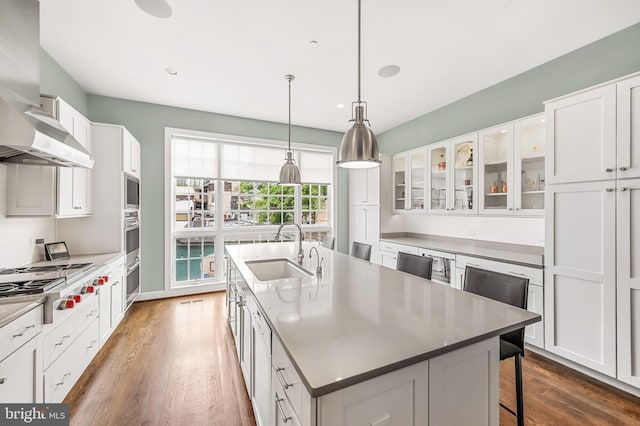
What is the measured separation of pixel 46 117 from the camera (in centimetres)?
176

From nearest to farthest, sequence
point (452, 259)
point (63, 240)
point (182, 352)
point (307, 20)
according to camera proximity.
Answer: point (307, 20) < point (182, 352) < point (63, 240) < point (452, 259)

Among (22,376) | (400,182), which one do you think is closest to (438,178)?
(400,182)

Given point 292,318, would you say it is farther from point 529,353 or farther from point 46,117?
point 529,353

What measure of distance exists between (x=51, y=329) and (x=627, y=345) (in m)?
3.95

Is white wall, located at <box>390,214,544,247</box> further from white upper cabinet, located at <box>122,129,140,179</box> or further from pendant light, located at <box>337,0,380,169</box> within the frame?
white upper cabinet, located at <box>122,129,140,179</box>

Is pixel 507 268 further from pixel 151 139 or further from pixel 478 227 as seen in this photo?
pixel 151 139

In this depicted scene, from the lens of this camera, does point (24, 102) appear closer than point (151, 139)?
Yes

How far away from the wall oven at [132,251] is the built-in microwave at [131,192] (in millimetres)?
94

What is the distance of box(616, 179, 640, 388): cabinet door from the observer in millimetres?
1926

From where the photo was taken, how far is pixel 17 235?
2.26 m

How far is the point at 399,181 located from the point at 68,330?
4.37 metres

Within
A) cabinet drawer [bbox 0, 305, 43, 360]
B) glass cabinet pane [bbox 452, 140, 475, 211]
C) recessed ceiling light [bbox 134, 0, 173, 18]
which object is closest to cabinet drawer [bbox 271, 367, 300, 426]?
cabinet drawer [bbox 0, 305, 43, 360]

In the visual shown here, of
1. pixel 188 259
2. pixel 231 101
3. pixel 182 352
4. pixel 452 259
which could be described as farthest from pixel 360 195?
pixel 182 352

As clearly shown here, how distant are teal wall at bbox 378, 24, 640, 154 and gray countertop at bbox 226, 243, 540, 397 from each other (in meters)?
2.60
